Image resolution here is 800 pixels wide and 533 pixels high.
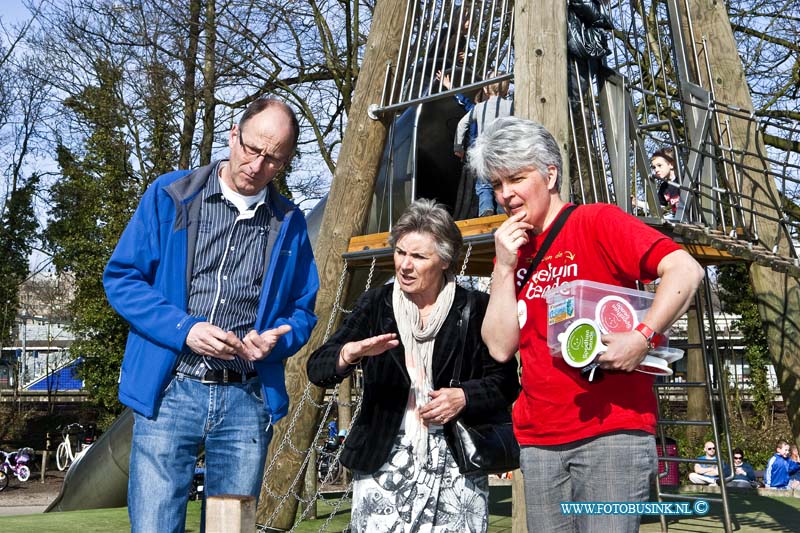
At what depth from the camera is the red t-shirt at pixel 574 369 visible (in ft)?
8.46

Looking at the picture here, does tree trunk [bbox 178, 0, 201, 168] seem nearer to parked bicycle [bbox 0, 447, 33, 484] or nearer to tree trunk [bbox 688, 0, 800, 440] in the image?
parked bicycle [bbox 0, 447, 33, 484]

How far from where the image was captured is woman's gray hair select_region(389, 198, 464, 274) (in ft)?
10.6

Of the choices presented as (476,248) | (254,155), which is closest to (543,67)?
(476,248)

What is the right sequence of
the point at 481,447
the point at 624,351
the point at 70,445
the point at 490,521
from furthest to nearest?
the point at 70,445
the point at 490,521
the point at 481,447
the point at 624,351

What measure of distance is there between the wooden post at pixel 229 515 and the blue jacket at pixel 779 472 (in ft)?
43.6

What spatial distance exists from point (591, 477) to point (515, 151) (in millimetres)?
890

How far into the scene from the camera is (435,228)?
3.24 m

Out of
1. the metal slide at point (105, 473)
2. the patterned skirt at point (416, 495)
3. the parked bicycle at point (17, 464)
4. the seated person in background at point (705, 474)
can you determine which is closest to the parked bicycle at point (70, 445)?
the parked bicycle at point (17, 464)

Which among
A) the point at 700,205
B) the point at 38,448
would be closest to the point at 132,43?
the point at 700,205

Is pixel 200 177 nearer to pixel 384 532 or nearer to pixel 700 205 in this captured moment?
pixel 384 532

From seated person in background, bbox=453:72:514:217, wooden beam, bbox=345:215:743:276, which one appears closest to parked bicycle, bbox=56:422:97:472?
wooden beam, bbox=345:215:743:276

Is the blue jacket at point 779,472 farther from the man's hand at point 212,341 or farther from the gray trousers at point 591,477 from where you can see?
the man's hand at point 212,341

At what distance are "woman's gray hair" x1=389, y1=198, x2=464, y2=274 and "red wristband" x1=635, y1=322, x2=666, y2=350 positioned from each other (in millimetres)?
900

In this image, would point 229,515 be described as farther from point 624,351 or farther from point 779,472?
point 779,472
